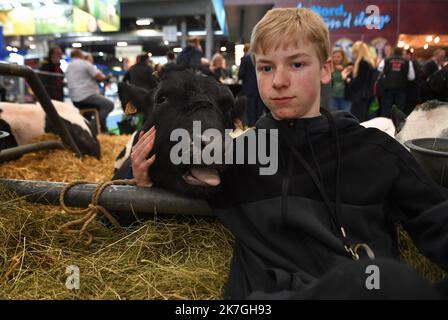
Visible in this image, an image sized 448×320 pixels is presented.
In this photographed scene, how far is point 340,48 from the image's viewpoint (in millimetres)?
8281

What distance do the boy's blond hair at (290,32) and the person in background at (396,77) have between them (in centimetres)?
704

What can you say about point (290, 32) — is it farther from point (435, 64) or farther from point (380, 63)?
point (380, 63)

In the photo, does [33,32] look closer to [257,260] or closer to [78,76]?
[78,76]

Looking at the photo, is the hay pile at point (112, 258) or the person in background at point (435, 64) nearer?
the hay pile at point (112, 258)

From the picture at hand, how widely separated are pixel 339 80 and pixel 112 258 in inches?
295

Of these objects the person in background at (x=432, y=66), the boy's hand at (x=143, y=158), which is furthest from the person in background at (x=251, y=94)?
the boy's hand at (x=143, y=158)

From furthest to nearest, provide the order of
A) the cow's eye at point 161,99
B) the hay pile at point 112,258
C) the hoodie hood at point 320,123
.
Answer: the cow's eye at point 161,99 → the hoodie hood at point 320,123 → the hay pile at point 112,258

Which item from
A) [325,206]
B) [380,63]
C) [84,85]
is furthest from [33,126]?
[380,63]

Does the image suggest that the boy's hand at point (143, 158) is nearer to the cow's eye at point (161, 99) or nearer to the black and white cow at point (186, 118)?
the black and white cow at point (186, 118)

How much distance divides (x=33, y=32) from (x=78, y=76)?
7604 mm

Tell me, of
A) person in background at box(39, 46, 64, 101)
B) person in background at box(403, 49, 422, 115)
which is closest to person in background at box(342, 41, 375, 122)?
person in background at box(403, 49, 422, 115)

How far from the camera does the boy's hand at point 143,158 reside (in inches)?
71.0

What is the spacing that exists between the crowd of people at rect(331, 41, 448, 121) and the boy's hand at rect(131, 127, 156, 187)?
6.72 m
